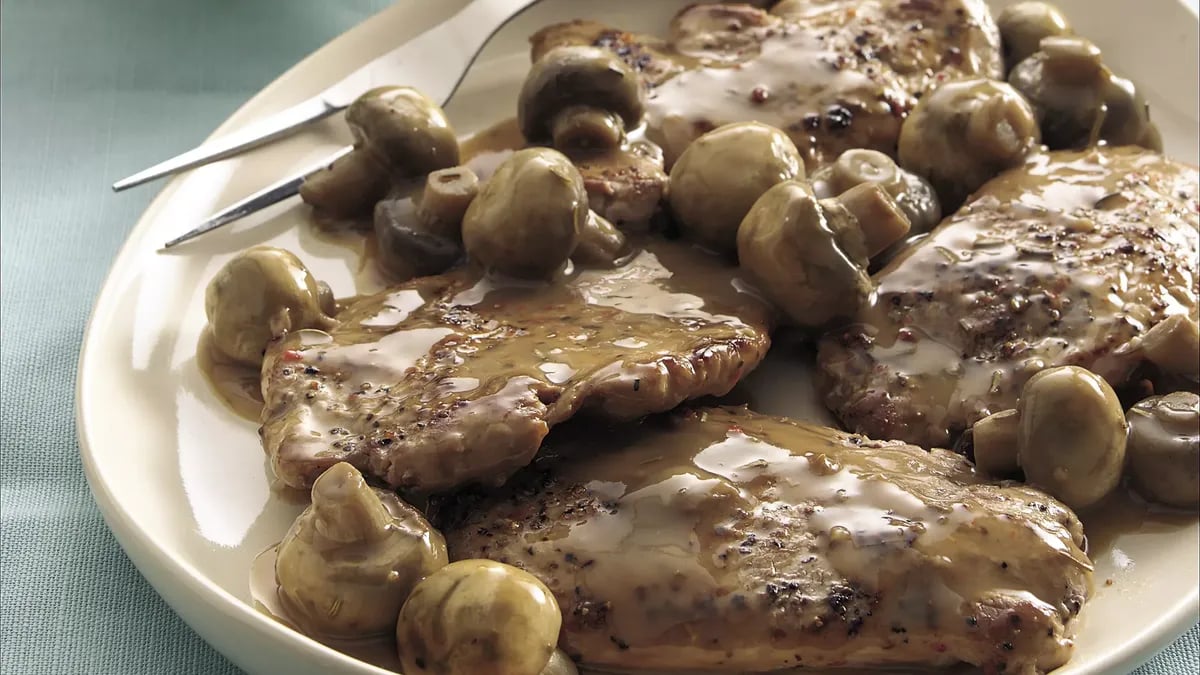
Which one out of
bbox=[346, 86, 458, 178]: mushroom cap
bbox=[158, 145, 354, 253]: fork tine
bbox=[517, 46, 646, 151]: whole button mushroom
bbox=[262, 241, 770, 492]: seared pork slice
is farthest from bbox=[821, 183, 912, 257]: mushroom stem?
bbox=[158, 145, 354, 253]: fork tine

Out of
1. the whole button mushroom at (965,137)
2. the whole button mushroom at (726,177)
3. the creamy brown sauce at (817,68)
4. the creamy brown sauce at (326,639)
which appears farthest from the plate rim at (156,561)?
the whole button mushroom at (965,137)

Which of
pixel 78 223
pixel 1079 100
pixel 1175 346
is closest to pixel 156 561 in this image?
pixel 78 223

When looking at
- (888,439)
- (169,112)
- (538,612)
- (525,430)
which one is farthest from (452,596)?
(169,112)

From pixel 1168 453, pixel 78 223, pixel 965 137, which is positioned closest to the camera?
pixel 1168 453

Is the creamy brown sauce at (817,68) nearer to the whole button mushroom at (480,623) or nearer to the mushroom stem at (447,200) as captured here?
the mushroom stem at (447,200)

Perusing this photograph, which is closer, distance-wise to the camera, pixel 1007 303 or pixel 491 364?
pixel 491 364

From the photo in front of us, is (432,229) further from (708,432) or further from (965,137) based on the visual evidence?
(965,137)

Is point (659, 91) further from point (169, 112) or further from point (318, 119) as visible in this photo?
point (169, 112)
